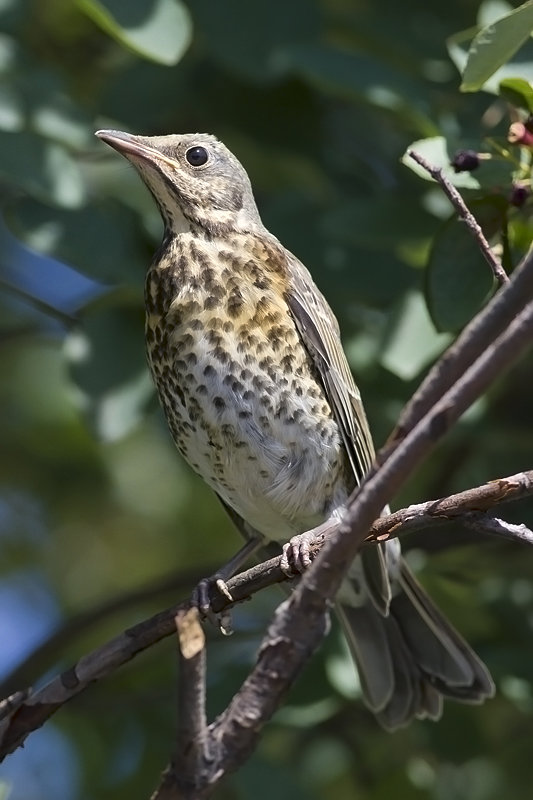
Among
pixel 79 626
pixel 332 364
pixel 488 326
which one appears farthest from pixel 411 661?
pixel 488 326

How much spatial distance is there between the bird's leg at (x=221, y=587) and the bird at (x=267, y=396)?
82 mm

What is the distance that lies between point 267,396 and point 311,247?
2.21 feet

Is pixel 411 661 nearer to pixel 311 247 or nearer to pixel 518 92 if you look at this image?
pixel 311 247

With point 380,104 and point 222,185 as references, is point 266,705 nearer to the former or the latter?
point 380,104

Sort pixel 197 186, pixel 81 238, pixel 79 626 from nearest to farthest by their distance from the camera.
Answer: pixel 81 238 < pixel 197 186 < pixel 79 626

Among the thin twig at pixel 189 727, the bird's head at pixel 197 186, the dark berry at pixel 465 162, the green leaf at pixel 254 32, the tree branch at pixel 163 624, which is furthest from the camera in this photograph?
the bird's head at pixel 197 186

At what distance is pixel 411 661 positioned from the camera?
4.55 meters

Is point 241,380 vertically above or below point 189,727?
above

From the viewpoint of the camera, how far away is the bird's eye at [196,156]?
4.63 m

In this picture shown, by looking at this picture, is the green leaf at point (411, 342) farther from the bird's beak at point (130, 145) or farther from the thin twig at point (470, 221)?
the thin twig at point (470, 221)

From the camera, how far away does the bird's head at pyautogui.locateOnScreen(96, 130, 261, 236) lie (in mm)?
4547

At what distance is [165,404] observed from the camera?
435 centimetres

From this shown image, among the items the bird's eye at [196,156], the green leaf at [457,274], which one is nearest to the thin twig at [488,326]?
the green leaf at [457,274]

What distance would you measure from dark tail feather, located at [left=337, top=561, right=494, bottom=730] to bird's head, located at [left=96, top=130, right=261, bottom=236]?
1.28 m
